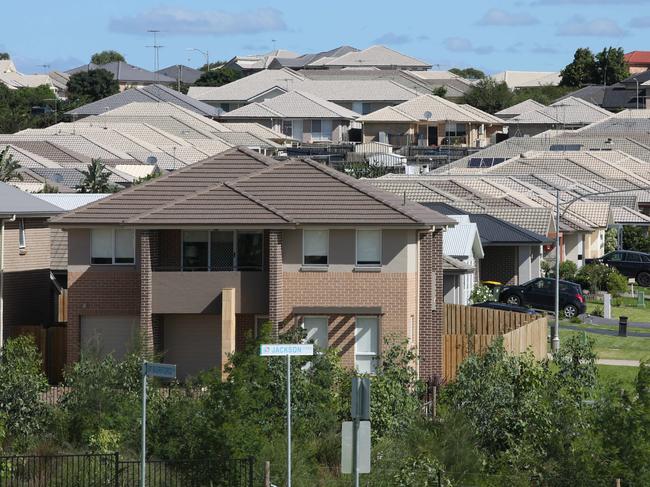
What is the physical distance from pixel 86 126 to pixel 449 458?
104 metres

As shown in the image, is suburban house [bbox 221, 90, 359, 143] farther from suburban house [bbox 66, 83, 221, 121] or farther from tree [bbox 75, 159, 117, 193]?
tree [bbox 75, 159, 117, 193]

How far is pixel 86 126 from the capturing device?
5172 inches

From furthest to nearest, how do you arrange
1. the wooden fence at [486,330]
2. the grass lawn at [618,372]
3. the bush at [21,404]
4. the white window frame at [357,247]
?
the grass lawn at [618,372] < the wooden fence at [486,330] < the white window frame at [357,247] < the bush at [21,404]

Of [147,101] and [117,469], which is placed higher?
[147,101]

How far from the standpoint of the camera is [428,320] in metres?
40.5

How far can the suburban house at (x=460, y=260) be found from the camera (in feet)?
176

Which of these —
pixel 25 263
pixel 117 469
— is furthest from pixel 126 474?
pixel 25 263

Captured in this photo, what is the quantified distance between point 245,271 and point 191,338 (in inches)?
79.8

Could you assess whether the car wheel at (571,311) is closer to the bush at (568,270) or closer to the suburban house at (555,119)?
the bush at (568,270)

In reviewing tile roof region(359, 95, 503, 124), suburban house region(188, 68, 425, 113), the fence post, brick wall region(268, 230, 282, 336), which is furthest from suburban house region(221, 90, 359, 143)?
the fence post

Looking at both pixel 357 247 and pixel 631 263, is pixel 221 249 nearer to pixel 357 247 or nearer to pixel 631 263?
pixel 357 247

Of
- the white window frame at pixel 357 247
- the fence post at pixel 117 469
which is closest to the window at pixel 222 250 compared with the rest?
the white window frame at pixel 357 247

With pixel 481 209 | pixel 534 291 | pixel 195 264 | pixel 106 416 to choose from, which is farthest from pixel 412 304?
pixel 481 209

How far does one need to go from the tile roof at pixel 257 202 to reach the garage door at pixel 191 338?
8.07ft
